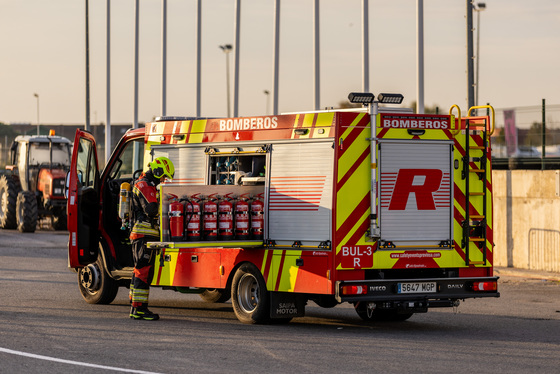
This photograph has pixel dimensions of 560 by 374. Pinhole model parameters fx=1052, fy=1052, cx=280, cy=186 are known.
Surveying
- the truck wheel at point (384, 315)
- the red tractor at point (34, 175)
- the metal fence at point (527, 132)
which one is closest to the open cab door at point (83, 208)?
the truck wheel at point (384, 315)

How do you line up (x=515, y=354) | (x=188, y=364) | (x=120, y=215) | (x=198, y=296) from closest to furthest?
(x=188, y=364), (x=515, y=354), (x=120, y=215), (x=198, y=296)

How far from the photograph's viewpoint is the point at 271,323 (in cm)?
1247

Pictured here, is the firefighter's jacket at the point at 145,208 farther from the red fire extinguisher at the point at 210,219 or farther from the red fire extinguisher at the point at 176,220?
the red fire extinguisher at the point at 210,219

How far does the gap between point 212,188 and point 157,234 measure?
98 centimetres

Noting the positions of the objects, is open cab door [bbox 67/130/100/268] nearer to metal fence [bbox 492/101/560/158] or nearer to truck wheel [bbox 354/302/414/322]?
truck wheel [bbox 354/302/414/322]

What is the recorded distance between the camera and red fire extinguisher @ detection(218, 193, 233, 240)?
1248cm

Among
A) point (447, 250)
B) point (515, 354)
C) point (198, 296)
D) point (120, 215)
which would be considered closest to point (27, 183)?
point (198, 296)

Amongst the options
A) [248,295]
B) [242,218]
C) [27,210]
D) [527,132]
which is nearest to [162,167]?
[242,218]

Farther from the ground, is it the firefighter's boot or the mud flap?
the mud flap

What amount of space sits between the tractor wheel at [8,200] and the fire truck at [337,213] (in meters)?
17.8

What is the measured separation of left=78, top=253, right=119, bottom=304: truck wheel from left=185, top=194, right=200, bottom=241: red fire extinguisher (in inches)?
93.2

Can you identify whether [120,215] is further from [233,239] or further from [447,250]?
[447,250]

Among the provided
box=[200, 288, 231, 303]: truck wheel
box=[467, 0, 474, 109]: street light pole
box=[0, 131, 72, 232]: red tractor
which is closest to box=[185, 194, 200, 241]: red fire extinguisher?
box=[200, 288, 231, 303]: truck wheel

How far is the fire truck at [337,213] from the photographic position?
1168cm
